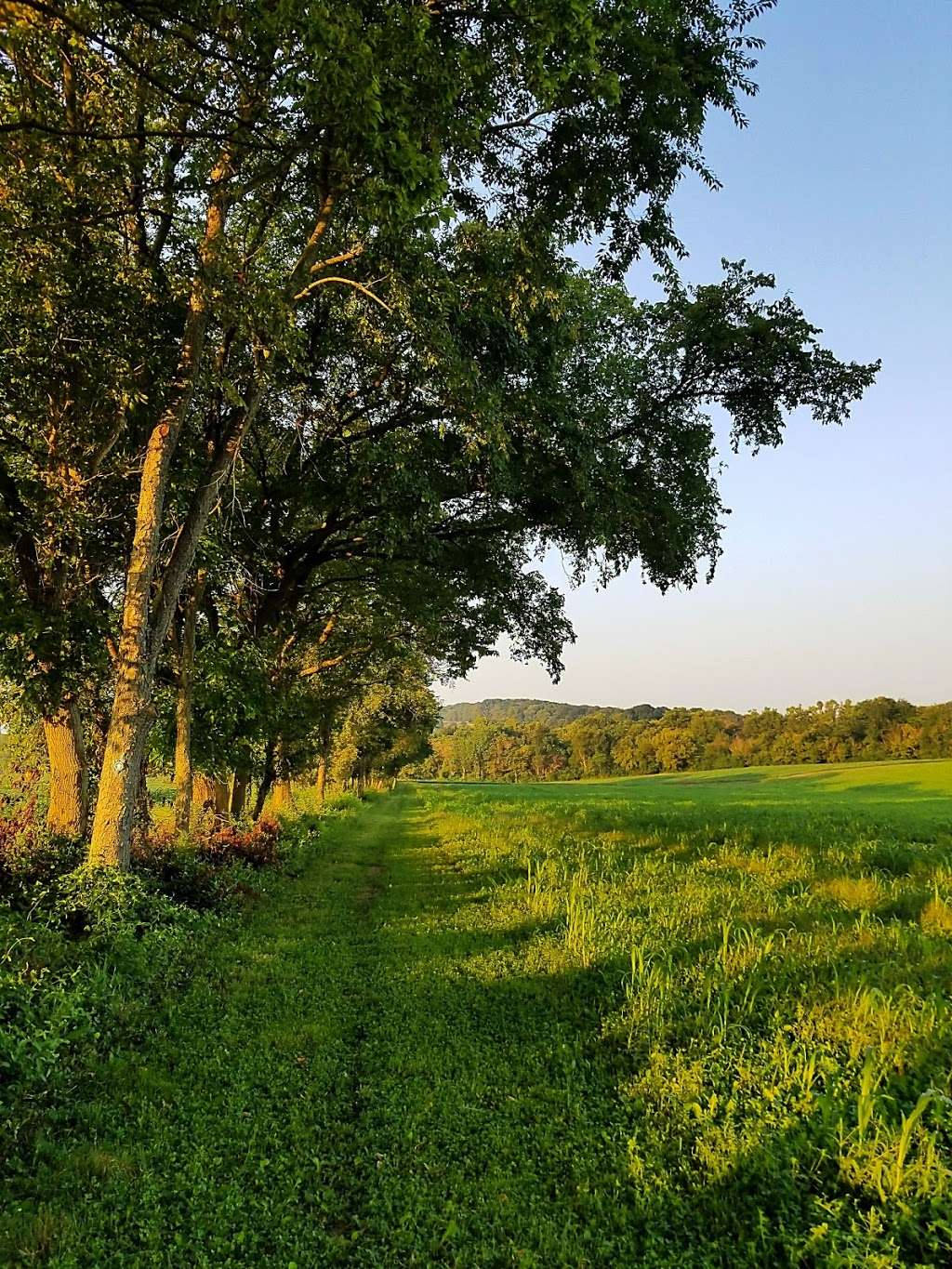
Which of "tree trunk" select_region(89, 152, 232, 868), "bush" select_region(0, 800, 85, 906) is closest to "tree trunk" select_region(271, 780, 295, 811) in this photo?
"bush" select_region(0, 800, 85, 906)

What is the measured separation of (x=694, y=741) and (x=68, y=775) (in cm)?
11245

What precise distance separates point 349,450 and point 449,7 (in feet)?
23.5

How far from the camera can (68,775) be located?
1071 cm

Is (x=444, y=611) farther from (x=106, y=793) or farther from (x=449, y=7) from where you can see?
(x=449, y=7)

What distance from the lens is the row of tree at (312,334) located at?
526 cm

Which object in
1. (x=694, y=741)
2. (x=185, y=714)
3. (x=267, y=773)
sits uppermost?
(x=185, y=714)

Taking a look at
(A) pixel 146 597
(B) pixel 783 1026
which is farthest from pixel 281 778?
(B) pixel 783 1026

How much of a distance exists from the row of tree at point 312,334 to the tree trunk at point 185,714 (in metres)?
0.09

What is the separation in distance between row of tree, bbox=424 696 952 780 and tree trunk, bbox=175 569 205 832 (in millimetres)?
81265

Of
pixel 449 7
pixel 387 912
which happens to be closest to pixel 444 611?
pixel 387 912

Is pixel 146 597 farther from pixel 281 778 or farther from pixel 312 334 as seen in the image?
pixel 281 778

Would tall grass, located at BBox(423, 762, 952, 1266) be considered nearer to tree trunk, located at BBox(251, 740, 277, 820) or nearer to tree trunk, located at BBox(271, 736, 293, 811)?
tree trunk, located at BBox(251, 740, 277, 820)

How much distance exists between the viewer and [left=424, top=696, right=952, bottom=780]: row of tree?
88.9 metres

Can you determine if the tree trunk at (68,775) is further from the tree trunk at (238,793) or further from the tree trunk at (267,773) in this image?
the tree trunk at (238,793)
